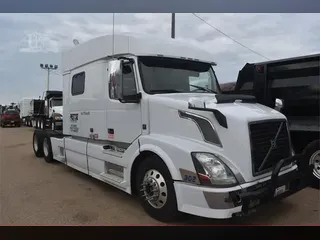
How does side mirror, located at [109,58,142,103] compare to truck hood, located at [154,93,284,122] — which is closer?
truck hood, located at [154,93,284,122]

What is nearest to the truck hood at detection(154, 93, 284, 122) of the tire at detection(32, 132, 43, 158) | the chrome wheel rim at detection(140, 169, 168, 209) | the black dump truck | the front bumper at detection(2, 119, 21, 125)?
the chrome wheel rim at detection(140, 169, 168, 209)

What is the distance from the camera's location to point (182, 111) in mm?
3938

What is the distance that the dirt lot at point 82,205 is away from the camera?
4.20m

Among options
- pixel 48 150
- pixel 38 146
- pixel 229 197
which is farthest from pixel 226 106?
pixel 38 146

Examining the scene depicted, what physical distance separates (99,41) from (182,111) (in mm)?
2380

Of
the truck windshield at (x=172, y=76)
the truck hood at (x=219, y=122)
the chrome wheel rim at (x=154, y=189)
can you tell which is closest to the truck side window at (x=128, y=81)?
the truck windshield at (x=172, y=76)

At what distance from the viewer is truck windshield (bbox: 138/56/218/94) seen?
4.53m

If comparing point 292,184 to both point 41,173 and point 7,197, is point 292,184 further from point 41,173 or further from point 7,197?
point 41,173

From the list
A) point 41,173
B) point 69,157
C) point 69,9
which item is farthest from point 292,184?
point 41,173

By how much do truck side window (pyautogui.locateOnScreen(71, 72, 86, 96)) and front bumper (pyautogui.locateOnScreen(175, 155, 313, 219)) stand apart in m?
3.31

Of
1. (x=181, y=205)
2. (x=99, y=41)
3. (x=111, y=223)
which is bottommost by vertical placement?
(x=111, y=223)

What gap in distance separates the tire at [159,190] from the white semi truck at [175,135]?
1 centimetres

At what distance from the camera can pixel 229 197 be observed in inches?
133

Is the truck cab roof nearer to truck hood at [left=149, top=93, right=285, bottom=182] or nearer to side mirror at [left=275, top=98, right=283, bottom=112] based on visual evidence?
truck hood at [left=149, top=93, right=285, bottom=182]
